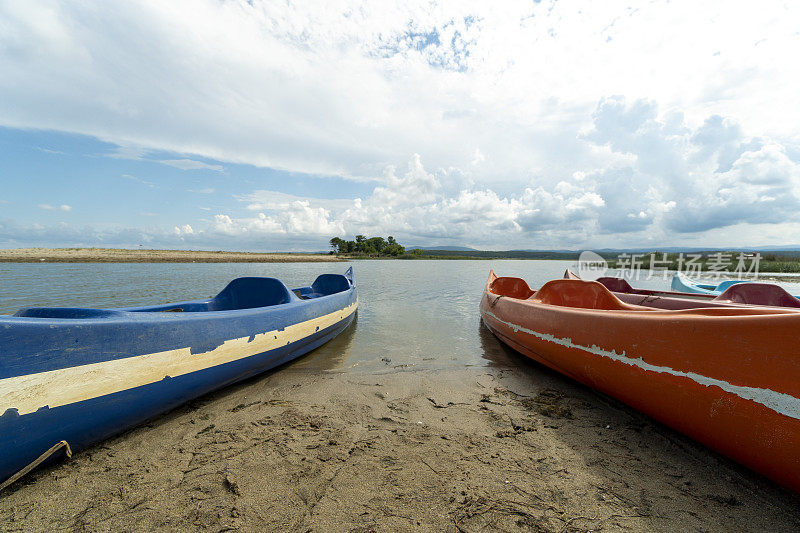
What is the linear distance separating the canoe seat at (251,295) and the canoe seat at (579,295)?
5.10m

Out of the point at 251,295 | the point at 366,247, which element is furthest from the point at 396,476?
the point at 366,247

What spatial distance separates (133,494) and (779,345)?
5031mm

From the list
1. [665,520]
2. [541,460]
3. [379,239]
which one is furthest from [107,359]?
[379,239]

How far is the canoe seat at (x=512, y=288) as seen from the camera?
980 centimetres

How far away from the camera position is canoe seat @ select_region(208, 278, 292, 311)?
19.5 ft

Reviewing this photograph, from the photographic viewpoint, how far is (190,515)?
7.22ft

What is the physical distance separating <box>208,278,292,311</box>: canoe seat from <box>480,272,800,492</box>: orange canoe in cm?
499

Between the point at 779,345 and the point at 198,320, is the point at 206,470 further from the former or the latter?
the point at 779,345

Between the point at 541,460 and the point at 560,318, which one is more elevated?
the point at 560,318

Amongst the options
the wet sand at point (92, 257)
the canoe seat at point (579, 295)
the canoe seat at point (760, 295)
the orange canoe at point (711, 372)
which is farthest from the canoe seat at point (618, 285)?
the wet sand at point (92, 257)

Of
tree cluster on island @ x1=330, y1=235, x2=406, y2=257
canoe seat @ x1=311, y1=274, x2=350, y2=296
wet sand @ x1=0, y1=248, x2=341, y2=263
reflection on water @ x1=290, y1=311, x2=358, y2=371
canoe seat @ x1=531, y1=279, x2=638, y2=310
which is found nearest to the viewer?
canoe seat @ x1=531, y1=279, x2=638, y2=310

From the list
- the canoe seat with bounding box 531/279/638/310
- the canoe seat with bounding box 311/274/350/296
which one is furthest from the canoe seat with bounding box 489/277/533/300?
the canoe seat with bounding box 311/274/350/296

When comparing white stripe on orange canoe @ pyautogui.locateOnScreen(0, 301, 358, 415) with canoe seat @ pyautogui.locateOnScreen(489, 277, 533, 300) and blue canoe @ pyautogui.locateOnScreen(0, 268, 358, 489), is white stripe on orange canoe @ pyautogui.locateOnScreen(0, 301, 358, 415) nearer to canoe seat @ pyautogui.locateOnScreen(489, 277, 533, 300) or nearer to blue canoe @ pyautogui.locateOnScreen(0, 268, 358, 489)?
blue canoe @ pyautogui.locateOnScreen(0, 268, 358, 489)

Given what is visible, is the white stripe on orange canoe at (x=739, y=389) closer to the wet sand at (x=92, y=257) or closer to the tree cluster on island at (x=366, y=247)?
the wet sand at (x=92, y=257)
